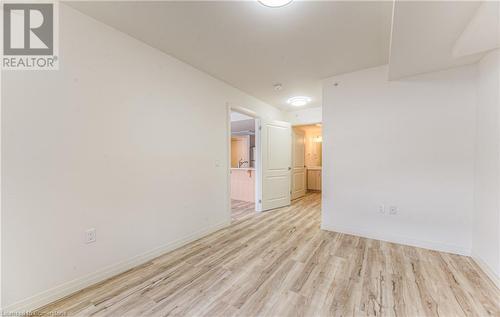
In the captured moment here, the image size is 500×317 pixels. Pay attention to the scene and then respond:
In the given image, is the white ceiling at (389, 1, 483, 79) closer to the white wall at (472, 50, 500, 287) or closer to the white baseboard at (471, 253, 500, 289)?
the white wall at (472, 50, 500, 287)

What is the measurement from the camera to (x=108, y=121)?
1.89 meters

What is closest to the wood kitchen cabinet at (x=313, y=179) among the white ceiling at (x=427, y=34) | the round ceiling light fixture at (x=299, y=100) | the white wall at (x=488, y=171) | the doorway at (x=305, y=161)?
the doorway at (x=305, y=161)

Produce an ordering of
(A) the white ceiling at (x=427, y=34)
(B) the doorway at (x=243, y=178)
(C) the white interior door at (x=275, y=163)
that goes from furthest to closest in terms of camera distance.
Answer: (B) the doorway at (x=243, y=178), (C) the white interior door at (x=275, y=163), (A) the white ceiling at (x=427, y=34)

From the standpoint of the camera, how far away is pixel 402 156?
2584mm

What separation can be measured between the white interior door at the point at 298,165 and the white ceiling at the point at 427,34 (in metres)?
3.21

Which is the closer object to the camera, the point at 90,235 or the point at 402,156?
the point at 90,235

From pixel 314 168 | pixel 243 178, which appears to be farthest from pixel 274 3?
pixel 314 168

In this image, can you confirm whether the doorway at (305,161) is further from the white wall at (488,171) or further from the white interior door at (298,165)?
the white wall at (488,171)

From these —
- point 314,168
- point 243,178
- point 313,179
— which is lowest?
point 313,179

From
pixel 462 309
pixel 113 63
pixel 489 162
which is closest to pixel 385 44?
pixel 489 162

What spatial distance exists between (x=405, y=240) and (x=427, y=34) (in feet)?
7.90

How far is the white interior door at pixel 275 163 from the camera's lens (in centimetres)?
420

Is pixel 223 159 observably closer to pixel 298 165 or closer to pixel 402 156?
pixel 402 156

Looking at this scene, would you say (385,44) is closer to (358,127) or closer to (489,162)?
(358,127)
